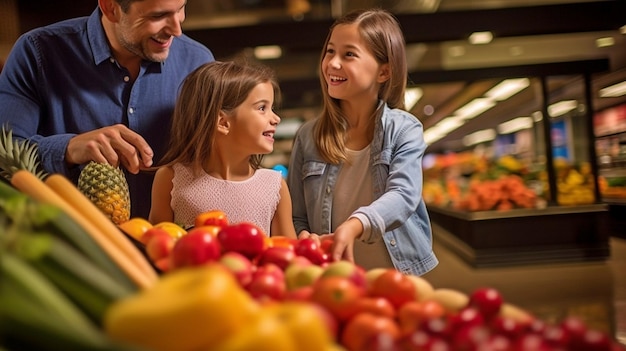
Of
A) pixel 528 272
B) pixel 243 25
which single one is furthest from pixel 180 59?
pixel 528 272

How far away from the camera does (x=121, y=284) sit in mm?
945

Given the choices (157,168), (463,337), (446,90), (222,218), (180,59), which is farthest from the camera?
(446,90)

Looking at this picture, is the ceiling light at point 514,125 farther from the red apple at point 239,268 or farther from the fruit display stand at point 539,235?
the red apple at point 239,268

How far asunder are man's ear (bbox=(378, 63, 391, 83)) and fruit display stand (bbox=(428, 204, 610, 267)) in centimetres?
728

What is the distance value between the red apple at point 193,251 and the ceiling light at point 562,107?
9504mm

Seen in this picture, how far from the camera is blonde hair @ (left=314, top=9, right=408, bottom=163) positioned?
2412 millimetres

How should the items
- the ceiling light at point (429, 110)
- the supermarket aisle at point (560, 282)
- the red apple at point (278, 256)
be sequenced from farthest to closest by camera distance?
the ceiling light at point (429, 110) → the supermarket aisle at point (560, 282) → the red apple at point (278, 256)

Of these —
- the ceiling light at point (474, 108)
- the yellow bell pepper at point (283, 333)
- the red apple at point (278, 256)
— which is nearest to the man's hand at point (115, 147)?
the red apple at point (278, 256)

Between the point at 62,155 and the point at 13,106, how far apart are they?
1.53ft

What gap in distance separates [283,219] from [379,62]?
709mm

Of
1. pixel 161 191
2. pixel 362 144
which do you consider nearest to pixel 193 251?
pixel 161 191

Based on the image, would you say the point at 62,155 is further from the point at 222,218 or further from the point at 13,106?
the point at 222,218

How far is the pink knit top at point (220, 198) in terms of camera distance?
2330 mm

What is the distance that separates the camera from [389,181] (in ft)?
7.29
